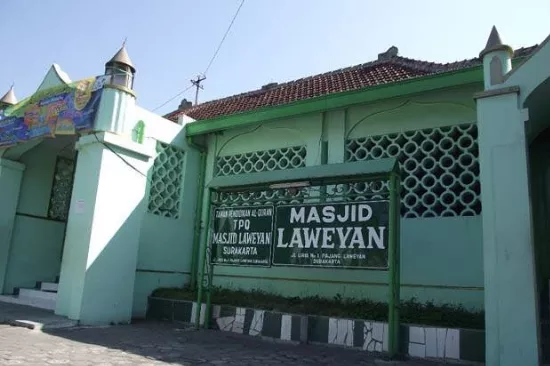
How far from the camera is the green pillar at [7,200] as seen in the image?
9450 millimetres

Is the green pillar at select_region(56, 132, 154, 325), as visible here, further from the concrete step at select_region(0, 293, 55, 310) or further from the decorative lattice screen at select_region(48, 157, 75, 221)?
the decorative lattice screen at select_region(48, 157, 75, 221)

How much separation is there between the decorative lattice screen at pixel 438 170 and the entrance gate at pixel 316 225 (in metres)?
0.58

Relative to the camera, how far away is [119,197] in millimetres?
7848

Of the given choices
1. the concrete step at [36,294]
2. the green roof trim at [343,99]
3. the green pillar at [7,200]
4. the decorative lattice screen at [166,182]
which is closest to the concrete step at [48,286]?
the concrete step at [36,294]

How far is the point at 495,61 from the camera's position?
564 cm

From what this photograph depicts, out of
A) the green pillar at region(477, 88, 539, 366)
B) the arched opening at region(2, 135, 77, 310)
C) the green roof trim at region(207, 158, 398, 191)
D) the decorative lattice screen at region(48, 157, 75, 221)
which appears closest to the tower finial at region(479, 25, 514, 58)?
the green pillar at region(477, 88, 539, 366)

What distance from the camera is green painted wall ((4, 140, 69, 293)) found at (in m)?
9.71

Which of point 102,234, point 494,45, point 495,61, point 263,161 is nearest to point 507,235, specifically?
point 495,61

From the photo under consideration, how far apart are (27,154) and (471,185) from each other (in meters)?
9.12

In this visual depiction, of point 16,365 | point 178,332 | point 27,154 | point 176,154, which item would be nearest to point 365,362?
point 178,332

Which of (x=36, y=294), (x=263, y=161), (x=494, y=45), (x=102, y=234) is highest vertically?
(x=494, y=45)

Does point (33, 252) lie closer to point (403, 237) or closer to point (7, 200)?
point (7, 200)

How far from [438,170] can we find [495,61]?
2249 millimetres

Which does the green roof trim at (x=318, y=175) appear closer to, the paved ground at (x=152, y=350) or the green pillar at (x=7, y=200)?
the paved ground at (x=152, y=350)
